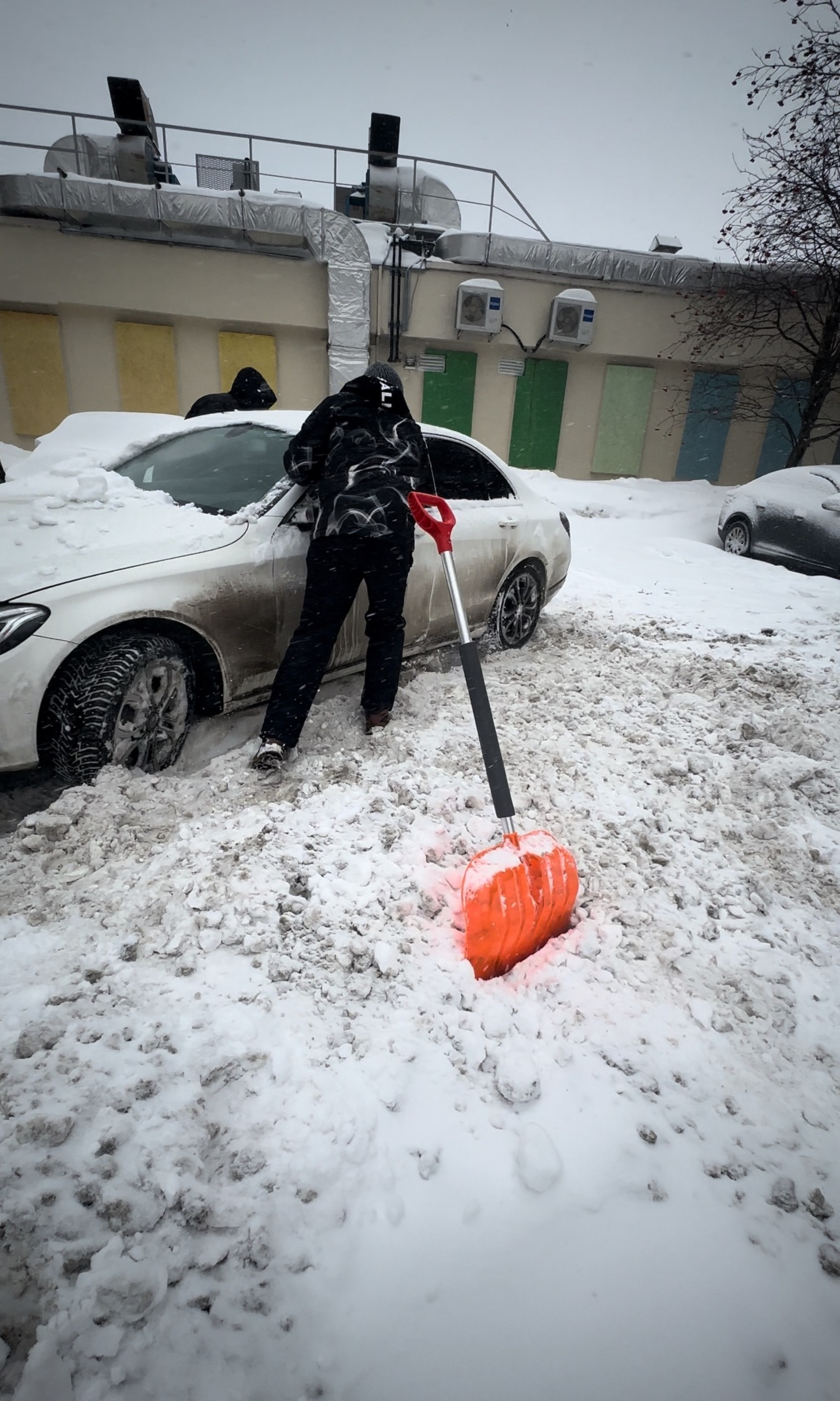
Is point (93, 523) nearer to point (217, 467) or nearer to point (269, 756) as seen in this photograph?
point (217, 467)

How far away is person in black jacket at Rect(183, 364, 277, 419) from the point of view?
5.43 m

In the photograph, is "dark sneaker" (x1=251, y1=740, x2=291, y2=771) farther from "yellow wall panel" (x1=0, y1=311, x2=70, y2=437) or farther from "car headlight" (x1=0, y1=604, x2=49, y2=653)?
"yellow wall panel" (x1=0, y1=311, x2=70, y2=437)

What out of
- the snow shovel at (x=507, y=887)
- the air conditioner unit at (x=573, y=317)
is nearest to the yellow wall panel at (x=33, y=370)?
the air conditioner unit at (x=573, y=317)

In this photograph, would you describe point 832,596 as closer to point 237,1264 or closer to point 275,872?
point 275,872

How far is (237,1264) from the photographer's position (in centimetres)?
126

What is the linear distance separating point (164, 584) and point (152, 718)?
53 cm

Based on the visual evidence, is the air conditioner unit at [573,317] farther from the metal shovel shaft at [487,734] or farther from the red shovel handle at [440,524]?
the metal shovel shaft at [487,734]

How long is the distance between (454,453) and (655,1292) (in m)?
3.80

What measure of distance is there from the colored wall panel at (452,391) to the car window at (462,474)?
10.4 meters

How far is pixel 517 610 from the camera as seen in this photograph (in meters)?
4.59

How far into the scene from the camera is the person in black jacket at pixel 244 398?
17.8ft

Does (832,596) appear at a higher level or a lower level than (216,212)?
lower

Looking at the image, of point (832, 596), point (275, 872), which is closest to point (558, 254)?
point (832, 596)

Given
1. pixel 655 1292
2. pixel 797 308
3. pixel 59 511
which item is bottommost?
pixel 655 1292
